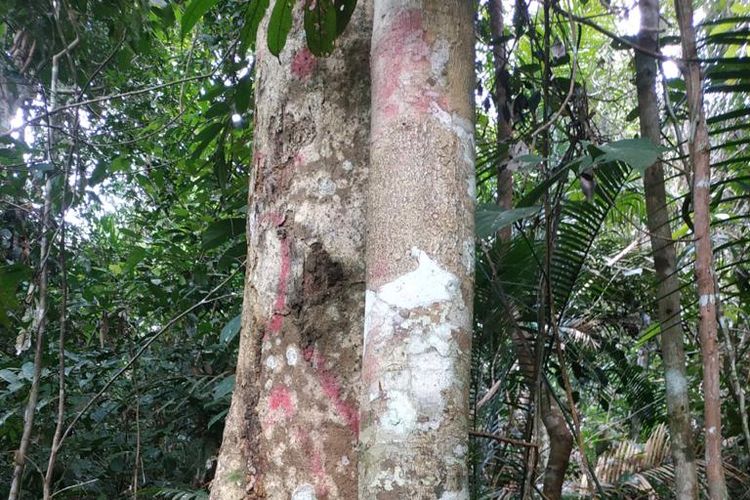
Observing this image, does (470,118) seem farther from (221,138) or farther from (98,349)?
(98,349)

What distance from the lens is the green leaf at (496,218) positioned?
4.60 ft

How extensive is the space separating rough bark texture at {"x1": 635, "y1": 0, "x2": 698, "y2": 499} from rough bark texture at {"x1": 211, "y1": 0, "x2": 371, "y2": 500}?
0.79m

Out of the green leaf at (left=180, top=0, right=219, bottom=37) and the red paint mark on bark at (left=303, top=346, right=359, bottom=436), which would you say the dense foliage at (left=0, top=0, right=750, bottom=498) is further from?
the green leaf at (left=180, top=0, right=219, bottom=37)

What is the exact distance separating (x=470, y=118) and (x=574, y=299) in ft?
7.22

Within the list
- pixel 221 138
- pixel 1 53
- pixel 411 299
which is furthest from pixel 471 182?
pixel 1 53

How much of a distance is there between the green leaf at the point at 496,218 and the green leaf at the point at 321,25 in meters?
0.50

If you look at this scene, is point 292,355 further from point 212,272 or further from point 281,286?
point 212,272

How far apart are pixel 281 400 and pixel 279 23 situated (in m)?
0.73

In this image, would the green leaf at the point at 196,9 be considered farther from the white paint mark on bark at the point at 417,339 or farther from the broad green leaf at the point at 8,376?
the broad green leaf at the point at 8,376

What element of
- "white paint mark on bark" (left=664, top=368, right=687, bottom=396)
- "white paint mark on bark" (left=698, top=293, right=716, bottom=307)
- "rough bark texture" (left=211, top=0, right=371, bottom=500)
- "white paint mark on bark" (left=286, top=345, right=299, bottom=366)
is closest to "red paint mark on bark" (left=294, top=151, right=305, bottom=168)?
"rough bark texture" (left=211, top=0, right=371, bottom=500)

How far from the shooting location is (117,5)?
2867mm

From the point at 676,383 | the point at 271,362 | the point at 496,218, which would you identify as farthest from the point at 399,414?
the point at 676,383

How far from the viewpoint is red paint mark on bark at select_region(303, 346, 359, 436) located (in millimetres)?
1208

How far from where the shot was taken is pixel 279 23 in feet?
4.06
